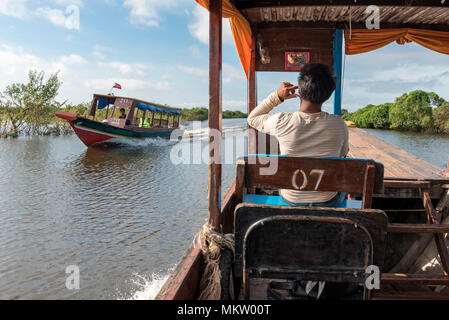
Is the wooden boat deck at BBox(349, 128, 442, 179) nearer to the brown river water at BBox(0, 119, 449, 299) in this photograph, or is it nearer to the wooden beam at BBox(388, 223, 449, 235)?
the wooden beam at BBox(388, 223, 449, 235)

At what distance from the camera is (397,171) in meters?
3.98

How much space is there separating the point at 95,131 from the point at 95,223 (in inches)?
536

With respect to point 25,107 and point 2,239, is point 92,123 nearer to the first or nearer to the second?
point 25,107

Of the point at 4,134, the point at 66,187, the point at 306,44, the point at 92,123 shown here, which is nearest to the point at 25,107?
the point at 4,134

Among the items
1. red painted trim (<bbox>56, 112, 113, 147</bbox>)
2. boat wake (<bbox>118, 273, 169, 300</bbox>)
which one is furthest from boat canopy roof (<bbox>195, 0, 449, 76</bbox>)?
red painted trim (<bbox>56, 112, 113, 147</bbox>)

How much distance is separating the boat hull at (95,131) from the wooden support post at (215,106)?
1856 cm

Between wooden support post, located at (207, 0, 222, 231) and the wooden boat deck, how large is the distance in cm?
224

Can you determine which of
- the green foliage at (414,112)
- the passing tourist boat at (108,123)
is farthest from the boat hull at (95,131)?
the green foliage at (414,112)

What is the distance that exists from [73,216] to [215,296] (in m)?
7.26

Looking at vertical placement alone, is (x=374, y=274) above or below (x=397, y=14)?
below

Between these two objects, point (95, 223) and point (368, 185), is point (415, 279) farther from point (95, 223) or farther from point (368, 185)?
point (95, 223)

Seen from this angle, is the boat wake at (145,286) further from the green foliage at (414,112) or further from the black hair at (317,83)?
the green foliage at (414,112)

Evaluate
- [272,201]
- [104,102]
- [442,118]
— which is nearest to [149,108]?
[104,102]

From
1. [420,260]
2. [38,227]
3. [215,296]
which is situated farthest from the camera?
[38,227]
